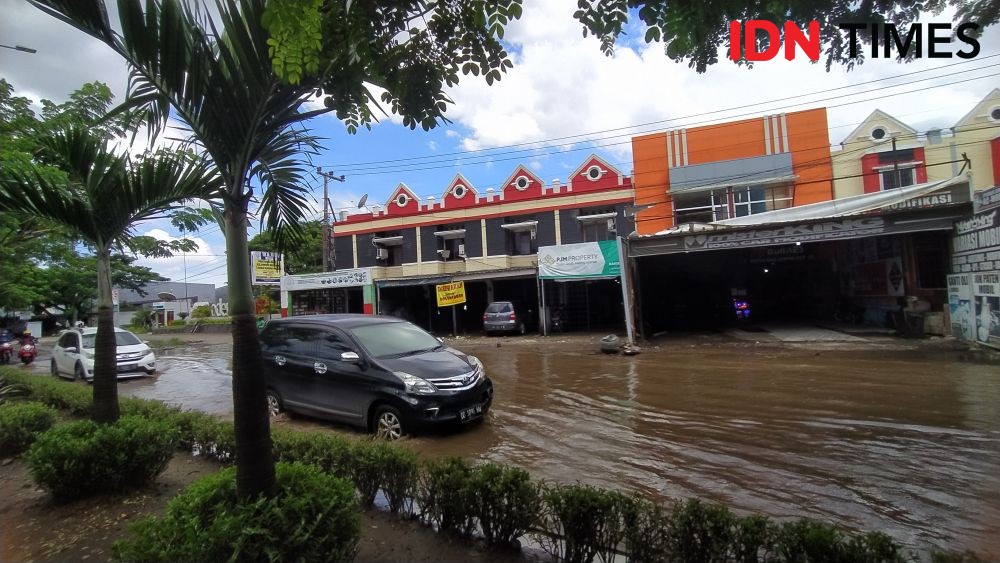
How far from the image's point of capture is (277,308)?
119 ft

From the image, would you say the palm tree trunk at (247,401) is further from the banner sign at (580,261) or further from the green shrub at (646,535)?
the banner sign at (580,261)

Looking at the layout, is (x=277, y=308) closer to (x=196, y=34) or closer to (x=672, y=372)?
(x=672, y=372)

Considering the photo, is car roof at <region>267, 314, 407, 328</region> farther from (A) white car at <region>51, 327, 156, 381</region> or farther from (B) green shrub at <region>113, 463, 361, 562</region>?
(A) white car at <region>51, 327, 156, 381</region>

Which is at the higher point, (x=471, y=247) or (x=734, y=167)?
(x=734, y=167)

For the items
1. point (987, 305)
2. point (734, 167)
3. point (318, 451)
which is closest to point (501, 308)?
point (734, 167)

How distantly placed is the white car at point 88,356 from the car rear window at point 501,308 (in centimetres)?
1328

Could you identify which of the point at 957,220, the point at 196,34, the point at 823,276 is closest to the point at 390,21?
the point at 196,34

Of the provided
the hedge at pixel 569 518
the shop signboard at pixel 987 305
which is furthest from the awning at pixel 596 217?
the hedge at pixel 569 518

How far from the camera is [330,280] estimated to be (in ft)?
93.9

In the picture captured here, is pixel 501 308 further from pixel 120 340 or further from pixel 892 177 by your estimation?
pixel 892 177

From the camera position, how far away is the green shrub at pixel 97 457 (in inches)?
164

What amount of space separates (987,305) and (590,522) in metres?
15.1

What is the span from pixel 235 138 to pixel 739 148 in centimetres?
2470

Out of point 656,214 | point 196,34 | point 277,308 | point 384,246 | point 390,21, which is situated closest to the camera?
point 196,34
